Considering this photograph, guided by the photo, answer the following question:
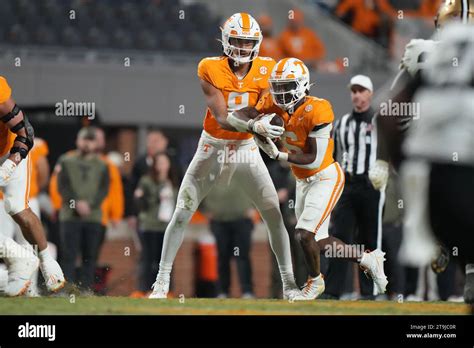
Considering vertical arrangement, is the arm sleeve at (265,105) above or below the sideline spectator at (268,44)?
below

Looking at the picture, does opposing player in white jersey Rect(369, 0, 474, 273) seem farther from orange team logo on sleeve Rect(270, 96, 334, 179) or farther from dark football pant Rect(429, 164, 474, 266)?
orange team logo on sleeve Rect(270, 96, 334, 179)

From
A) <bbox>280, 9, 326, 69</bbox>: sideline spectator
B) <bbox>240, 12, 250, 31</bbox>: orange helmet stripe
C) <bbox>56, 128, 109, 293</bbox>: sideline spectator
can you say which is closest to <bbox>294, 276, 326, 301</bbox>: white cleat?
<bbox>240, 12, 250, 31</bbox>: orange helmet stripe

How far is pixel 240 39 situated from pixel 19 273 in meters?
2.38

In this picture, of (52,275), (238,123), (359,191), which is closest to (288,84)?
(238,123)

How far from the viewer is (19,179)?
991 centimetres

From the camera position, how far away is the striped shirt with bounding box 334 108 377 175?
11109mm

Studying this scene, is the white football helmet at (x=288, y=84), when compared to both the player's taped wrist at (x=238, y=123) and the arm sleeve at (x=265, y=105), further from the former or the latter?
the player's taped wrist at (x=238, y=123)

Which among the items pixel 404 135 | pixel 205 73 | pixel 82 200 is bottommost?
pixel 82 200

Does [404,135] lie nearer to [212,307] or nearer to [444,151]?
[444,151]

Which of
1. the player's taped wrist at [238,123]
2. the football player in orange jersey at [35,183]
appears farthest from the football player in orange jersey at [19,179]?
the player's taped wrist at [238,123]

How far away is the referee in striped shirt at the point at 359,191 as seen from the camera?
11.1m
